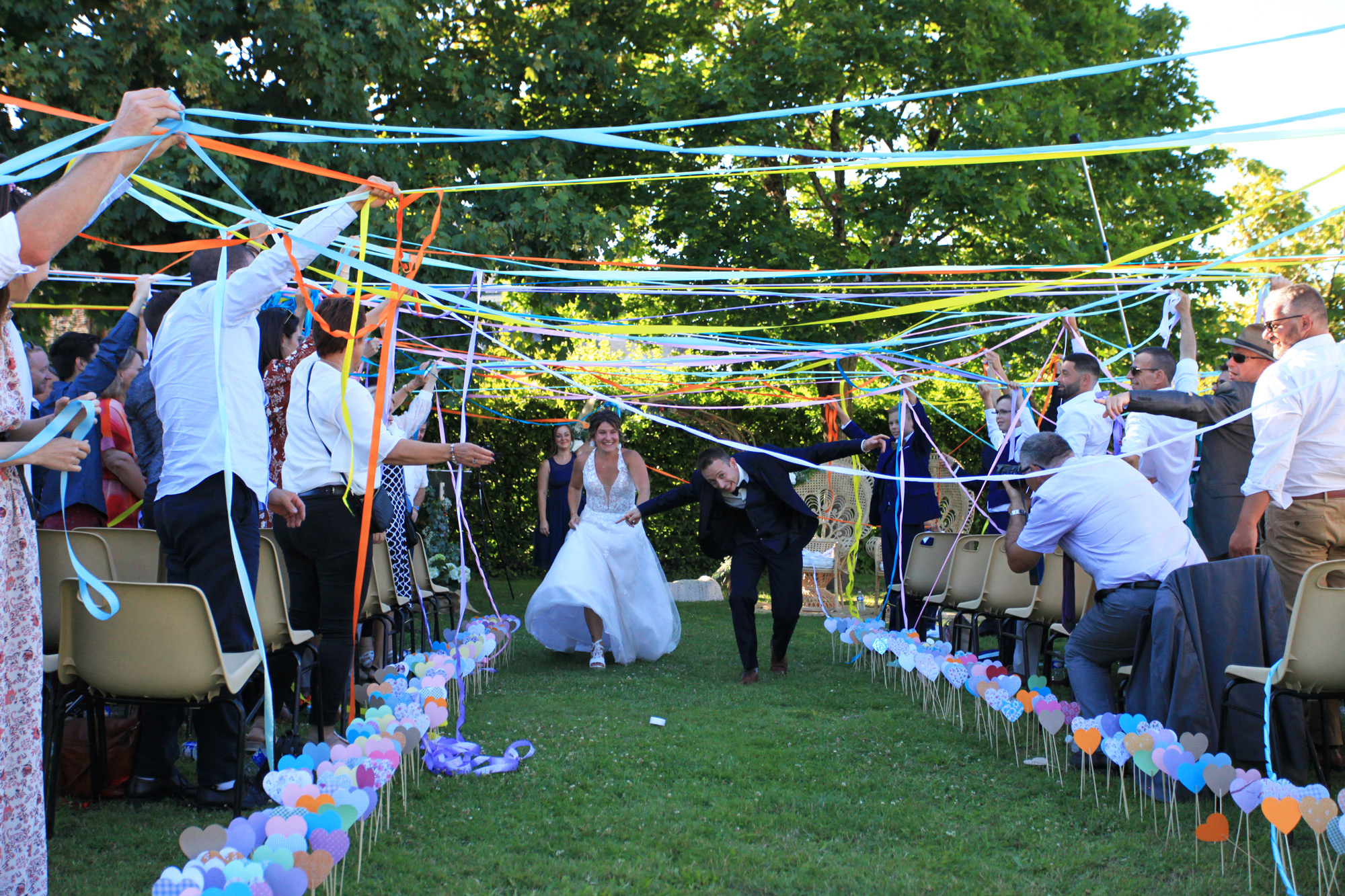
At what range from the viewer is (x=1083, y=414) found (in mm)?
5926

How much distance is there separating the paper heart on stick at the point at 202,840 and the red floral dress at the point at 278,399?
2.57m

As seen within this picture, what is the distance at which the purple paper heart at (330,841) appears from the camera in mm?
2391

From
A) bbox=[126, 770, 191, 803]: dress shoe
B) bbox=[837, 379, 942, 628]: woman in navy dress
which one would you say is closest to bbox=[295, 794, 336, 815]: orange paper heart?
bbox=[126, 770, 191, 803]: dress shoe

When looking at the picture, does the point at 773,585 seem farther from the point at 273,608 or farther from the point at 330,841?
the point at 330,841

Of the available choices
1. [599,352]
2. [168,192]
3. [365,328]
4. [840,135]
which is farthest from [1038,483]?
[599,352]

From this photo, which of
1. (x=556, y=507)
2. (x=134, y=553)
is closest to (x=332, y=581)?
(x=134, y=553)

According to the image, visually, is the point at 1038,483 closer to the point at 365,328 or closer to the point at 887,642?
the point at 887,642

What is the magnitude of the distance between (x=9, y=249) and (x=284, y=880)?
4.79 feet

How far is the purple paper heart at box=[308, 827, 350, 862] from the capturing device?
7.84ft

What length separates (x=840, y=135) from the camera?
39.1 feet

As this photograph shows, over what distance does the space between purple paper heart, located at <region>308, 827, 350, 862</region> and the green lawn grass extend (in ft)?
1.63

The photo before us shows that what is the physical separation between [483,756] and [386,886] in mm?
1337

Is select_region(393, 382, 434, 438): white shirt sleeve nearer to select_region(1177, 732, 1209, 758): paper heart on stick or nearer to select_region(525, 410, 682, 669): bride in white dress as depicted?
select_region(525, 410, 682, 669): bride in white dress

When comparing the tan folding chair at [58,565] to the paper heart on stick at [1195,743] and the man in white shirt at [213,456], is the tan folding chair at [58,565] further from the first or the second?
the paper heart on stick at [1195,743]
